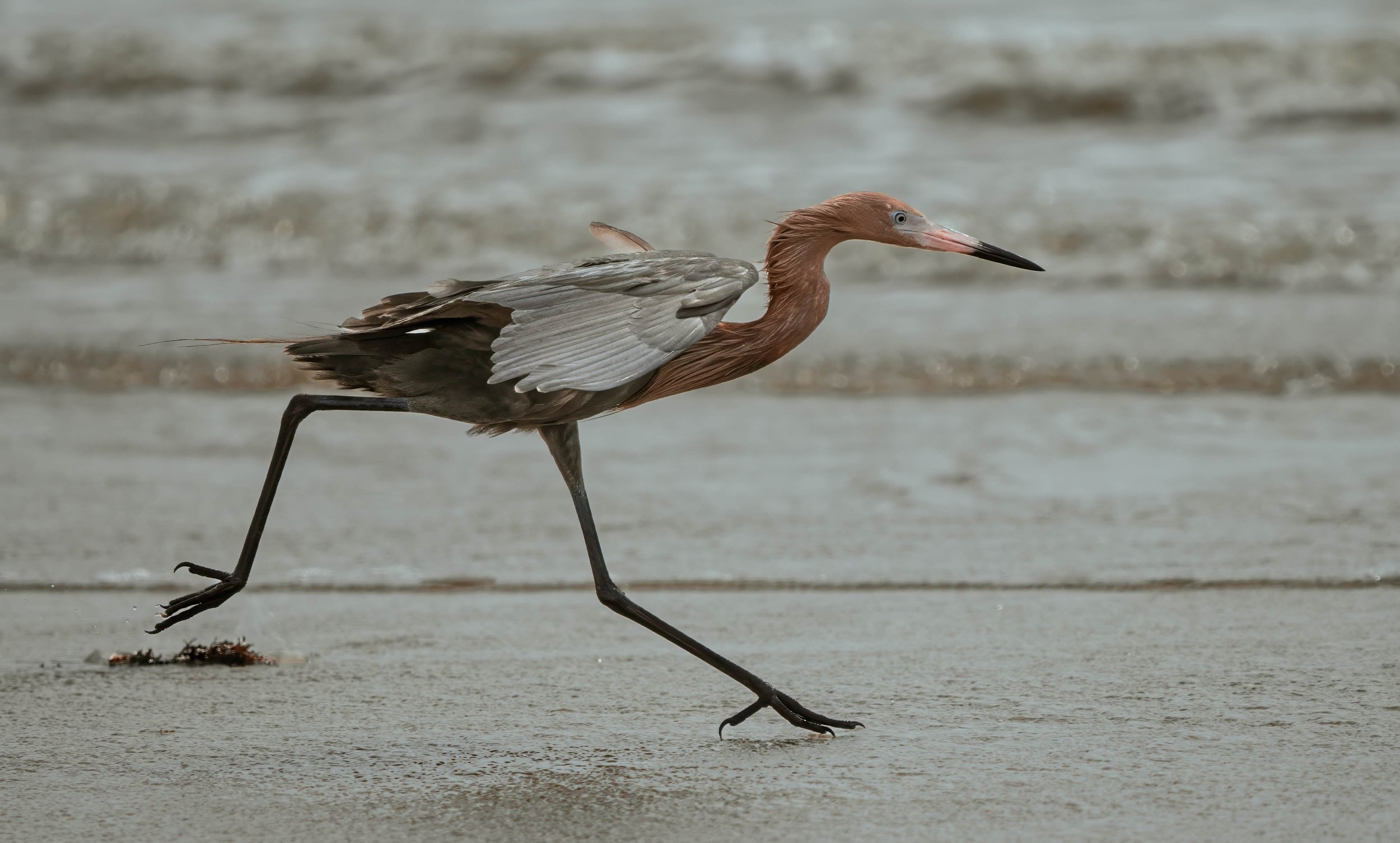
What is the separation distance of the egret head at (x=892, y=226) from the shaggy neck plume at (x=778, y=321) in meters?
0.01

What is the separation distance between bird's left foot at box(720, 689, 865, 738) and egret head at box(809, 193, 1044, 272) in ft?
3.41

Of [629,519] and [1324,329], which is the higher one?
[1324,329]

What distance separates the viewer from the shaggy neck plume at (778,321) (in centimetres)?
355

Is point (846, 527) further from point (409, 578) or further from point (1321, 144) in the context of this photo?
point (1321, 144)

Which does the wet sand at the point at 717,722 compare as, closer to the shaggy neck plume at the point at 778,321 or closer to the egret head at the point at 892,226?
the shaggy neck plume at the point at 778,321

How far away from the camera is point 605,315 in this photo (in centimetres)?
333

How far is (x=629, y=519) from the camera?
523 cm

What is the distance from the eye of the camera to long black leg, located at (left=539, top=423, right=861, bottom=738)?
3428 mm

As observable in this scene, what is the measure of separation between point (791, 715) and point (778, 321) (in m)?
0.86

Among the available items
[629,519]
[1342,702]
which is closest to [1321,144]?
[629,519]

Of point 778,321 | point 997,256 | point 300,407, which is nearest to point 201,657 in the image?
point 300,407

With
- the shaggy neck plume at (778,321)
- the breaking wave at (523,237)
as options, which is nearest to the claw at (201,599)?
the shaggy neck plume at (778,321)

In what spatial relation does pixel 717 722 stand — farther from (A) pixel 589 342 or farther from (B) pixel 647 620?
(A) pixel 589 342

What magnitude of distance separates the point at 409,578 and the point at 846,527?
4.55 ft
